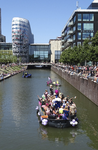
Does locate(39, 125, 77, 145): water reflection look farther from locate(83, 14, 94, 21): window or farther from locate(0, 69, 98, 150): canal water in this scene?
locate(83, 14, 94, 21): window

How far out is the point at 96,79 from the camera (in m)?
29.0

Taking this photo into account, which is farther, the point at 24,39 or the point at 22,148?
the point at 24,39

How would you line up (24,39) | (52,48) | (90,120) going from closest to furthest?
1. (90,120)
2. (52,48)
3. (24,39)

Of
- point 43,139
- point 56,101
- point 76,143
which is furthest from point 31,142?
point 56,101

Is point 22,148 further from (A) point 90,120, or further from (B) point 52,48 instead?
(B) point 52,48

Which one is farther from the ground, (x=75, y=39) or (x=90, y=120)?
(x=75, y=39)

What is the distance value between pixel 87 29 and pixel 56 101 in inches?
2933

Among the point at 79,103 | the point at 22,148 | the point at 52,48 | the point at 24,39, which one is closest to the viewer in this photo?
the point at 22,148

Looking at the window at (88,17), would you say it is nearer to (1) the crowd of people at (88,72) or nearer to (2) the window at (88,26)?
(2) the window at (88,26)

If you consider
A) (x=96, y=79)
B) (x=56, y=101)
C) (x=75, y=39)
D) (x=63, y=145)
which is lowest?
(x=63, y=145)

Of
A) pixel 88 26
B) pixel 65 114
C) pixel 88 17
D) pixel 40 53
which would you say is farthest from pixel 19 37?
pixel 65 114

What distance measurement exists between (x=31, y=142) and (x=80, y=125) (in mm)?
6322

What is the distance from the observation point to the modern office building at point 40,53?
623 ft

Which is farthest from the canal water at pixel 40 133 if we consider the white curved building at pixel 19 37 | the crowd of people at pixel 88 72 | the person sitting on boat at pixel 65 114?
the white curved building at pixel 19 37
